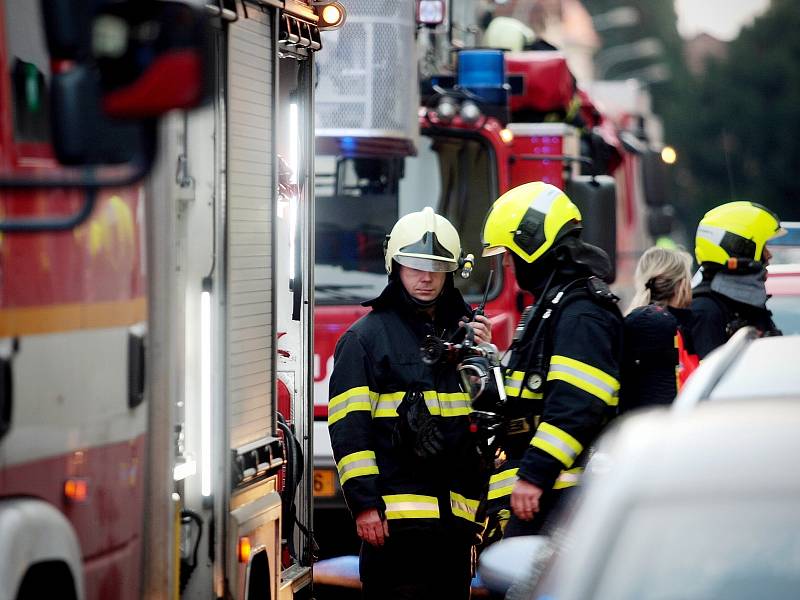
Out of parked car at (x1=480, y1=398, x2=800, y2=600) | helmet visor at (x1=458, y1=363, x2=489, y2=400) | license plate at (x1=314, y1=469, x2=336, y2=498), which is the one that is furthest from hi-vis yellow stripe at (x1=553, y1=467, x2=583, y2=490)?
license plate at (x1=314, y1=469, x2=336, y2=498)

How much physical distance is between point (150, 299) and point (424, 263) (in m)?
1.92

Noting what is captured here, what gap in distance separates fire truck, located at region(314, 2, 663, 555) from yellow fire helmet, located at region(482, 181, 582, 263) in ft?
8.53

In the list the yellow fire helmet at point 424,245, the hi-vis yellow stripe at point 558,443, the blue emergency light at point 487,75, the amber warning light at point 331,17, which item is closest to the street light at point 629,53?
the blue emergency light at point 487,75

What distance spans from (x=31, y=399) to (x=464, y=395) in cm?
262

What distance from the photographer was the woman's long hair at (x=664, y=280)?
25.0 feet

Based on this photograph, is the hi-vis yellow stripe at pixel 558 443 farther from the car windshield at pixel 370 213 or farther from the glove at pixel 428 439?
the car windshield at pixel 370 213

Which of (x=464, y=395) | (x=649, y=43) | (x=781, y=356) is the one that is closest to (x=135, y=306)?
(x=781, y=356)

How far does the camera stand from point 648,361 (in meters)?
5.81

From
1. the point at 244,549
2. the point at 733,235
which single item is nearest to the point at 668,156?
the point at 733,235

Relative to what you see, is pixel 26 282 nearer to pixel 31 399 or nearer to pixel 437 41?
pixel 31 399

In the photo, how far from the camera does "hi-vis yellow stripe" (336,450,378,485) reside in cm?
581

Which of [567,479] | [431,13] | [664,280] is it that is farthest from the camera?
[431,13]

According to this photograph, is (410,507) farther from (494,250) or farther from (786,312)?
(786,312)

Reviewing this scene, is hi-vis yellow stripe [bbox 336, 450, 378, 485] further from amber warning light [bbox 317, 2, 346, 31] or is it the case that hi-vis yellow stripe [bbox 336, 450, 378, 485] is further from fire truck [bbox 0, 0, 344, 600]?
amber warning light [bbox 317, 2, 346, 31]
